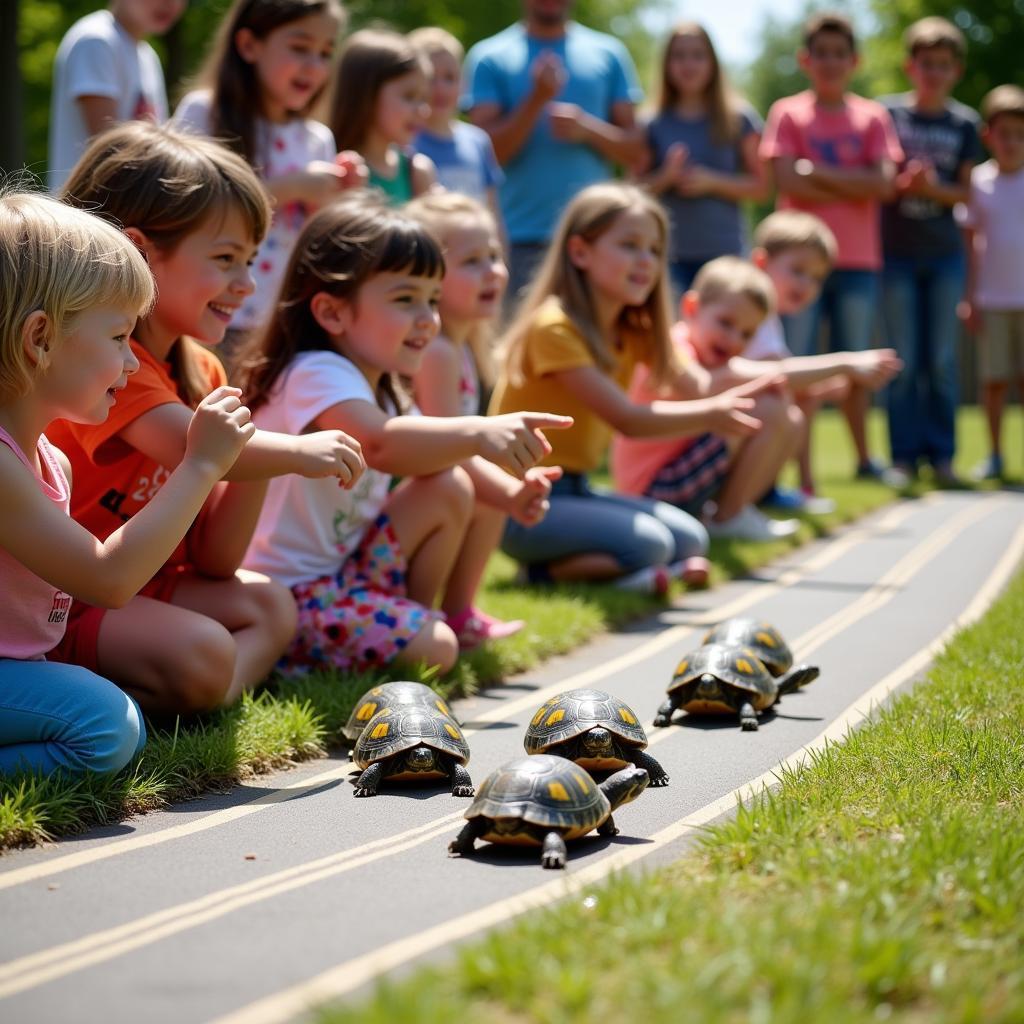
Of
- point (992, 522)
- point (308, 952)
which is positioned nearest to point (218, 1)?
point (992, 522)

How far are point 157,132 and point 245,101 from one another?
223cm

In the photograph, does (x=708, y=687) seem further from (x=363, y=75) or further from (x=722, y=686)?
(x=363, y=75)

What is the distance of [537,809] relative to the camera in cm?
369

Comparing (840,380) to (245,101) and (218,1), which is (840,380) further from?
(218,1)

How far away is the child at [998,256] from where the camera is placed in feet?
45.0

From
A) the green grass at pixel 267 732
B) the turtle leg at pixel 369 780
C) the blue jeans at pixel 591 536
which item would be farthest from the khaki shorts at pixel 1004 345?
the turtle leg at pixel 369 780

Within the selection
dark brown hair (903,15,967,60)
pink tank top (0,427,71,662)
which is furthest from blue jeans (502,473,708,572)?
dark brown hair (903,15,967,60)

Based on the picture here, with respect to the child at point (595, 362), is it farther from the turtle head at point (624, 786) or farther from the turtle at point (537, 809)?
the turtle at point (537, 809)

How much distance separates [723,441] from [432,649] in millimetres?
4192

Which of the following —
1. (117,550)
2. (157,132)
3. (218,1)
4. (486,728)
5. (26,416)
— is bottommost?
Result: (486,728)

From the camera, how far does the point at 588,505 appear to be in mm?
8141

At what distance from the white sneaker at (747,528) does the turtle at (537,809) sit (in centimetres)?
608

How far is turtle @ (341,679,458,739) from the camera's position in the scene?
4.64 meters

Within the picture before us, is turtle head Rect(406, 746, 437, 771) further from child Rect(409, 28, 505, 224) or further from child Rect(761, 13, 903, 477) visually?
child Rect(761, 13, 903, 477)
